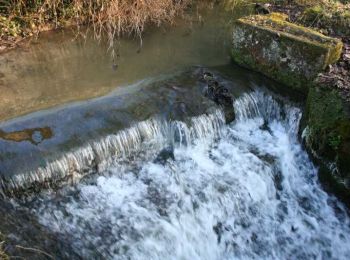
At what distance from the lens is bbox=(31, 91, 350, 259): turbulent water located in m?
4.21

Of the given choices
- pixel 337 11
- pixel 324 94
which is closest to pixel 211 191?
pixel 324 94

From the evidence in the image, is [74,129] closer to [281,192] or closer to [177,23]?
[281,192]

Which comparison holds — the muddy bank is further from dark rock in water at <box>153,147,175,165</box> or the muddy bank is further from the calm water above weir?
dark rock in water at <box>153,147,175,165</box>

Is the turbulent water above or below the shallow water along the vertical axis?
below

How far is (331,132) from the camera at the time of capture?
4.70 metres

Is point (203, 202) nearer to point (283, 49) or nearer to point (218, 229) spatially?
point (218, 229)

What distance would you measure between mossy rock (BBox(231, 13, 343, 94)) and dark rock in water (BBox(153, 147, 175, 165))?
6.72ft

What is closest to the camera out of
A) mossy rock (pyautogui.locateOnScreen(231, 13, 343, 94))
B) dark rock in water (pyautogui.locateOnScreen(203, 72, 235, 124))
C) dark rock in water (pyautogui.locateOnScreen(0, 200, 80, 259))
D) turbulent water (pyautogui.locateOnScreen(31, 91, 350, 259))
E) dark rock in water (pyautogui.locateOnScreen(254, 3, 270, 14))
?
dark rock in water (pyautogui.locateOnScreen(0, 200, 80, 259))

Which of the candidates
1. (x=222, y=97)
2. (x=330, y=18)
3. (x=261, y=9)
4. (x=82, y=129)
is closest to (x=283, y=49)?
(x=222, y=97)

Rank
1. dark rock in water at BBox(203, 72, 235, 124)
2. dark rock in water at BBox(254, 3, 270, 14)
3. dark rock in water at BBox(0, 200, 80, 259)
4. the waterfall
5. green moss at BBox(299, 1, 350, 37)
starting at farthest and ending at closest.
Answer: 1. dark rock in water at BBox(254, 3, 270, 14)
2. green moss at BBox(299, 1, 350, 37)
3. dark rock in water at BBox(203, 72, 235, 124)
4. the waterfall
5. dark rock in water at BBox(0, 200, 80, 259)

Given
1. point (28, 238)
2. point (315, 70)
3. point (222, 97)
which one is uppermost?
point (315, 70)

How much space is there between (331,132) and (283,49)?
5.47 feet

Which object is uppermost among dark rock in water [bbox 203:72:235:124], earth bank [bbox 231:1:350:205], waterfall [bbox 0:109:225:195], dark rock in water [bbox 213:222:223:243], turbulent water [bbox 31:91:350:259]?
earth bank [bbox 231:1:350:205]

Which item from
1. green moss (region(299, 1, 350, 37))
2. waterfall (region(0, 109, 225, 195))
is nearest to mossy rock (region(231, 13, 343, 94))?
waterfall (region(0, 109, 225, 195))
